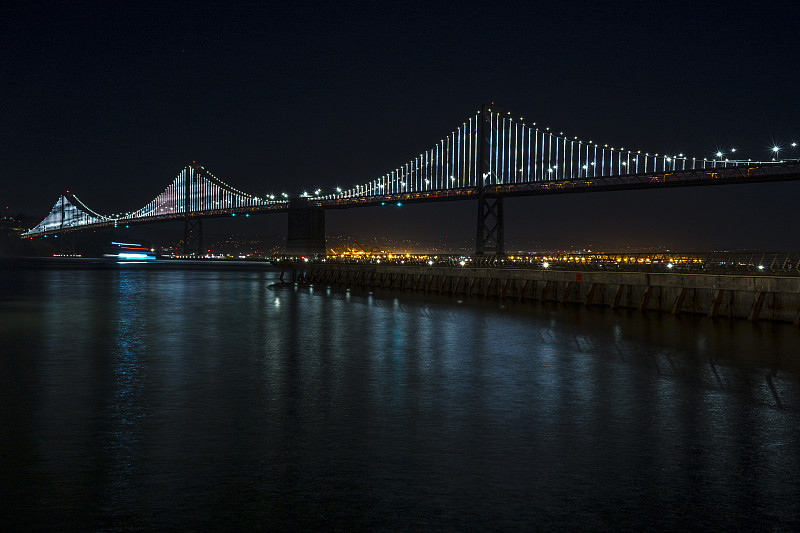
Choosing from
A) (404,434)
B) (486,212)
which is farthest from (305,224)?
(404,434)

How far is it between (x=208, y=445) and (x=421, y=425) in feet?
9.08

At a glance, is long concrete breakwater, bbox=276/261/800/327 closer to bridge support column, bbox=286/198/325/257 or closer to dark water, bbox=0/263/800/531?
dark water, bbox=0/263/800/531

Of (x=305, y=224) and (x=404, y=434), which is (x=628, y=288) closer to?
(x=404, y=434)

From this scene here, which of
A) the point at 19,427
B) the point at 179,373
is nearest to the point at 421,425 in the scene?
the point at 19,427

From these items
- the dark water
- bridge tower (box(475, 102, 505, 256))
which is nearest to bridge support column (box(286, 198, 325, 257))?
bridge tower (box(475, 102, 505, 256))

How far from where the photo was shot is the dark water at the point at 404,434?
6.44 meters

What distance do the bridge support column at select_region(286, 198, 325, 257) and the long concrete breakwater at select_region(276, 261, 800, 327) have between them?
55465 millimetres

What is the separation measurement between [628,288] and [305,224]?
8226 centimetres

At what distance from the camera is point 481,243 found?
8006 centimetres

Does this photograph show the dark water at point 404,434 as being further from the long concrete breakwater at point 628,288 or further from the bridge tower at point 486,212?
the bridge tower at point 486,212

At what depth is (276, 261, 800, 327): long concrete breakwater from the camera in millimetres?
25062

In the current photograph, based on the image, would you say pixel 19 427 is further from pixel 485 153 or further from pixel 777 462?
pixel 485 153

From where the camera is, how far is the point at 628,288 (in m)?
32.2

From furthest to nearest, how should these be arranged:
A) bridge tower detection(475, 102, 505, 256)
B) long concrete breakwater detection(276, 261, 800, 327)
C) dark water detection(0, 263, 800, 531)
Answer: bridge tower detection(475, 102, 505, 256) < long concrete breakwater detection(276, 261, 800, 327) < dark water detection(0, 263, 800, 531)
